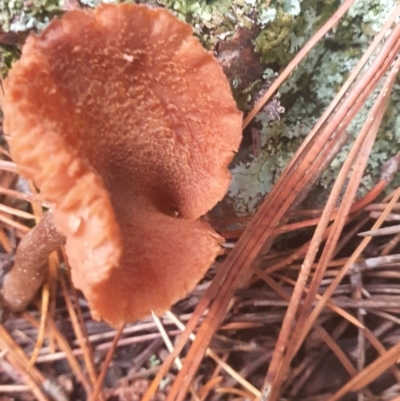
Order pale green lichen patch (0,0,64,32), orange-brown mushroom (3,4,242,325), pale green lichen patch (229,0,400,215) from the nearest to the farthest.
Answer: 1. orange-brown mushroom (3,4,242,325)
2. pale green lichen patch (0,0,64,32)
3. pale green lichen patch (229,0,400,215)

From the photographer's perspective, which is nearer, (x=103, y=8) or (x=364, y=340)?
(x=103, y=8)

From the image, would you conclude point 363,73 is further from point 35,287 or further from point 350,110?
point 35,287

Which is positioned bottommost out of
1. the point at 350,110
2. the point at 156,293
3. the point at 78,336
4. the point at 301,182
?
the point at 78,336

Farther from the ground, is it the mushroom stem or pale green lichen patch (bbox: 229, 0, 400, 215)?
pale green lichen patch (bbox: 229, 0, 400, 215)

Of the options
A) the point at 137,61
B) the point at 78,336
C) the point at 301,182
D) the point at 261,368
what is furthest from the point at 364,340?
the point at 137,61

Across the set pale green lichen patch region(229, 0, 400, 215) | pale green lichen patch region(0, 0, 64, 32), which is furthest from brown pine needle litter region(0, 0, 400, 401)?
pale green lichen patch region(0, 0, 64, 32)

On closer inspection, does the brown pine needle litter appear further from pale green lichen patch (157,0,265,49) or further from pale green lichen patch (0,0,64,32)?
pale green lichen patch (0,0,64,32)

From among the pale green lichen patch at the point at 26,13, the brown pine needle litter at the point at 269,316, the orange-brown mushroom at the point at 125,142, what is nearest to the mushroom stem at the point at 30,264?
the brown pine needle litter at the point at 269,316

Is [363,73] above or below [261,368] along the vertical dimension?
above
